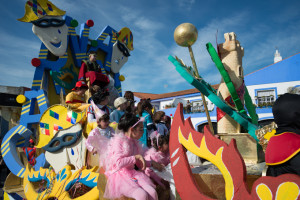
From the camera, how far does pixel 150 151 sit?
2.68 meters

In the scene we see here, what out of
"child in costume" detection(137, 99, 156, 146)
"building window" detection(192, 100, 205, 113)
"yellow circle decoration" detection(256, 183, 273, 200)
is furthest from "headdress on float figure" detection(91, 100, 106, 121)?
"building window" detection(192, 100, 205, 113)

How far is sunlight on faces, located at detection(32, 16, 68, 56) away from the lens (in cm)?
517

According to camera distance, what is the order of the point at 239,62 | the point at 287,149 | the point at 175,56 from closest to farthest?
the point at 287,149 < the point at 175,56 < the point at 239,62

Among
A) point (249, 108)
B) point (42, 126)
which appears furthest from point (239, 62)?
point (42, 126)

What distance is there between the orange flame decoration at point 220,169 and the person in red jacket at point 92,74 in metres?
3.15

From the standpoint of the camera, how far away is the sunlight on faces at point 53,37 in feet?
17.0

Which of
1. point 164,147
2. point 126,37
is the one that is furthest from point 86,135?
point 126,37

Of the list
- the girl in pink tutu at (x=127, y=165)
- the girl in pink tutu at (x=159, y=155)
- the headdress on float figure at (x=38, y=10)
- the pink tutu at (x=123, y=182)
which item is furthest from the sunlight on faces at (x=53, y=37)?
the pink tutu at (x=123, y=182)

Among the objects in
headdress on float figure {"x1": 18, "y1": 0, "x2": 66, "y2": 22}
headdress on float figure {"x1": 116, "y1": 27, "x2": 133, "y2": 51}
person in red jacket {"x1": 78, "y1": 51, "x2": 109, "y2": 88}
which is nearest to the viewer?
person in red jacket {"x1": 78, "y1": 51, "x2": 109, "y2": 88}

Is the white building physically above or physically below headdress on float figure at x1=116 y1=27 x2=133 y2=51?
below

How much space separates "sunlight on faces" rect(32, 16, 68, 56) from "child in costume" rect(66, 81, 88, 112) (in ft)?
5.74

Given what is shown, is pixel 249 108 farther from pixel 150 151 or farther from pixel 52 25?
pixel 52 25

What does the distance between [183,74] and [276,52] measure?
18.2 metres

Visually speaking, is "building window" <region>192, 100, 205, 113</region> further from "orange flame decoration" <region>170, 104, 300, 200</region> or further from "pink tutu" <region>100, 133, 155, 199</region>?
"orange flame decoration" <region>170, 104, 300, 200</region>
